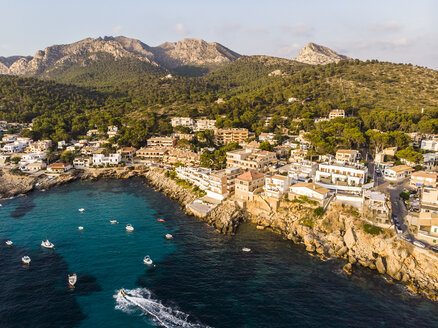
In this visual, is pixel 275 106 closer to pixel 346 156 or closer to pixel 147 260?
pixel 346 156

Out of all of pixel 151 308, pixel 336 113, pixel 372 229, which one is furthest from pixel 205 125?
pixel 151 308

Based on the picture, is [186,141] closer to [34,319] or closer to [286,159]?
[286,159]

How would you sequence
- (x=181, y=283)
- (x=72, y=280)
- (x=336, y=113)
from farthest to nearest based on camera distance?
(x=336, y=113) → (x=181, y=283) → (x=72, y=280)

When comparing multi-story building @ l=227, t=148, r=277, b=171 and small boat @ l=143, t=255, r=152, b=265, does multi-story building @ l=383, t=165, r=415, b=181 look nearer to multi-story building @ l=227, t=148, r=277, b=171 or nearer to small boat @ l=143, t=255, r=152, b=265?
multi-story building @ l=227, t=148, r=277, b=171

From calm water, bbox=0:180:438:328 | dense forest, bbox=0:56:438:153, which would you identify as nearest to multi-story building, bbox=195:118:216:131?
dense forest, bbox=0:56:438:153

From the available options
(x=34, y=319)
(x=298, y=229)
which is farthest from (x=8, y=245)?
(x=298, y=229)

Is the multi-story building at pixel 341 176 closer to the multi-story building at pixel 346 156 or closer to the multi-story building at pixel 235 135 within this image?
the multi-story building at pixel 346 156
